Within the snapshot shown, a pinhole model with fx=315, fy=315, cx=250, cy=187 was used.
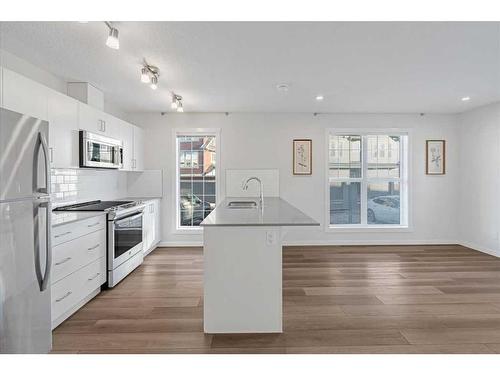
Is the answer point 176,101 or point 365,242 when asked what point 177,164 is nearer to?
point 176,101

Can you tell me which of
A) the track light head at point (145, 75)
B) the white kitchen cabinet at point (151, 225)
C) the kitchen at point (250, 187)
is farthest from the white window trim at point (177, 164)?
the track light head at point (145, 75)

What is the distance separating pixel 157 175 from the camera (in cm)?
561

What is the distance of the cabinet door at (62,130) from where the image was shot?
10.1 feet

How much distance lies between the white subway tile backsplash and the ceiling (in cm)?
115

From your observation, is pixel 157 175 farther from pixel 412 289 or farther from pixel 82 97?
pixel 412 289

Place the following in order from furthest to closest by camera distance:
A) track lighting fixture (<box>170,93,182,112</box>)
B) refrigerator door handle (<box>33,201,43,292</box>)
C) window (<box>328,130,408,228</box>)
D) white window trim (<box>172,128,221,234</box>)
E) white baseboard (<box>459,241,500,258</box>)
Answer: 1. window (<box>328,130,408,228</box>)
2. white window trim (<box>172,128,221,234</box>)
3. white baseboard (<box>459,241,500,258</box>)
4. track lighting fixture (<box>170,93,182,112</box>)
5. refrigerator door handle (<box>33,201,43,292</box>)

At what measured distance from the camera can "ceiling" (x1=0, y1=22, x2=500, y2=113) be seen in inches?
97.7

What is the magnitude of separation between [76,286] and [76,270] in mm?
147

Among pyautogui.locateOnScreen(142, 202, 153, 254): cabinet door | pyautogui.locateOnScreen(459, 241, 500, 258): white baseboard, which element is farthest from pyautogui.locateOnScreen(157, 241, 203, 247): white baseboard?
pyautogui.locateOnScreen(459, 241, 500, 258): white baseboard

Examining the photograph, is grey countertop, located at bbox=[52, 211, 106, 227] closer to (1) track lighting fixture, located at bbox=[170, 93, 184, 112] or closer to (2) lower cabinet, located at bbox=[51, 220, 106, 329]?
(2) lower cabinet, located at bbox=[51, 220, 106, 329]

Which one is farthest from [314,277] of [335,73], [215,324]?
[335,73]

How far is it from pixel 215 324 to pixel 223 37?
2.33 m

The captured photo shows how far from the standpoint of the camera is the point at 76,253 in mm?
2904

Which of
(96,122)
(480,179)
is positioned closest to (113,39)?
(96,122)
